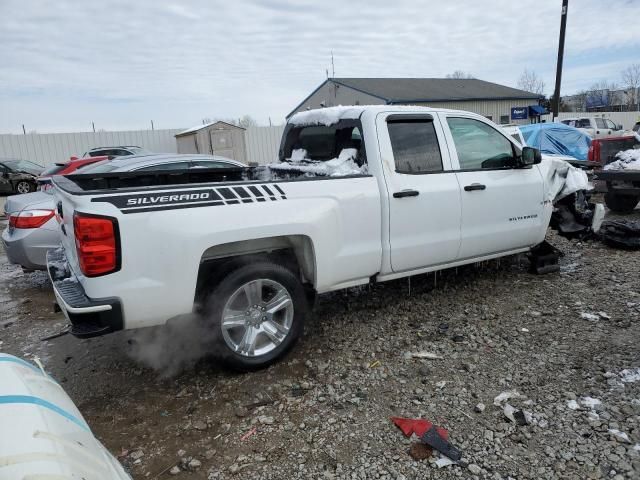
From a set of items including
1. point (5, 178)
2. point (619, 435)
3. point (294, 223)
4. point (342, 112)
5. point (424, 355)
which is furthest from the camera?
point (5, 178)

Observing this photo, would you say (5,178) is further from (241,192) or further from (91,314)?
(241,192)

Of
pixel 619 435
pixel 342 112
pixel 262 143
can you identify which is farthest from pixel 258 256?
pixel 262 143

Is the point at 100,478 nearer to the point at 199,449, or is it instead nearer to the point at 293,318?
the point at 199,449

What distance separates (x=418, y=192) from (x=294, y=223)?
125 centimetres

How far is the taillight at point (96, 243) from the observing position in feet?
9.51

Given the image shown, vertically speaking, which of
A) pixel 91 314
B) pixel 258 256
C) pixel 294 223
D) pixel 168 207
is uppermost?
pixel 168 207

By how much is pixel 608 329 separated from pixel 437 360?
1.61 metres

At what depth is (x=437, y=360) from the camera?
378 centimetres

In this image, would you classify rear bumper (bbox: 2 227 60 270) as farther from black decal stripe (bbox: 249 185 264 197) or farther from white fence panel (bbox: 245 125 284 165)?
white fence panel (bbox: 245 125 284 165)

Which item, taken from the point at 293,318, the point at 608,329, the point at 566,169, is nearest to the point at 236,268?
the point at 293,318

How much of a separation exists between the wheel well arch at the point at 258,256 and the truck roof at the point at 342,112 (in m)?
1.35

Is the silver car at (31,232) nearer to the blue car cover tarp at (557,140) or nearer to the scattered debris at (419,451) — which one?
the scattered debris at (419,451)

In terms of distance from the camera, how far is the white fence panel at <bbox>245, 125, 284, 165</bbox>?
948 inches

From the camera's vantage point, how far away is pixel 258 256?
3.66 metres
